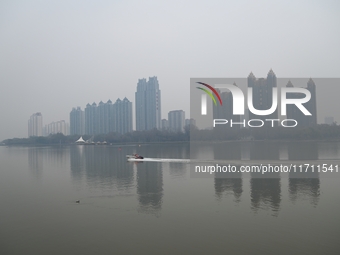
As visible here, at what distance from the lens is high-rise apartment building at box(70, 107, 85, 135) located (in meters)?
59.3

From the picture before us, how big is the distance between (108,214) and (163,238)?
1.68m

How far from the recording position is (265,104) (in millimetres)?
30000

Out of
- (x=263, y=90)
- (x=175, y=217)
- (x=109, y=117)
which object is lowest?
(x=175, y=217)

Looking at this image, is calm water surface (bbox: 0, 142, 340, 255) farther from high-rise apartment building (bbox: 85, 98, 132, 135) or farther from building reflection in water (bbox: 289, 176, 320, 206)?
high-rise apartment building (bbox: 85, 98, 132, 135)

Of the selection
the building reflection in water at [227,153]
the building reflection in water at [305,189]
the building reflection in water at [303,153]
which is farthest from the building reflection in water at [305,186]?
the building reflection in water at [227,153]

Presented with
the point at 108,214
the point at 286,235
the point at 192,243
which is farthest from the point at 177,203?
the point at 286,235

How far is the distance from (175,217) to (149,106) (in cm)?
4598

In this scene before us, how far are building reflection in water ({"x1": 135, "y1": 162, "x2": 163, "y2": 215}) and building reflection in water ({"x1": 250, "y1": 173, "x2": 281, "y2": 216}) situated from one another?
2.17 metres

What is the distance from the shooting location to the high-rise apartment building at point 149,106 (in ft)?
167

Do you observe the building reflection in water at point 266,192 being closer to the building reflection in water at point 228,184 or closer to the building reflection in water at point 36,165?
the building reflection in water at point 228,184

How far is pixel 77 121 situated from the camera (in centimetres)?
6012

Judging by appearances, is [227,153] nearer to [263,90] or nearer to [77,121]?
[263,90]

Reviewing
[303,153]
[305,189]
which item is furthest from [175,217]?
[303,153]

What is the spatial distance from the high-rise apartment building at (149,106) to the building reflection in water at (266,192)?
41.0 meters
